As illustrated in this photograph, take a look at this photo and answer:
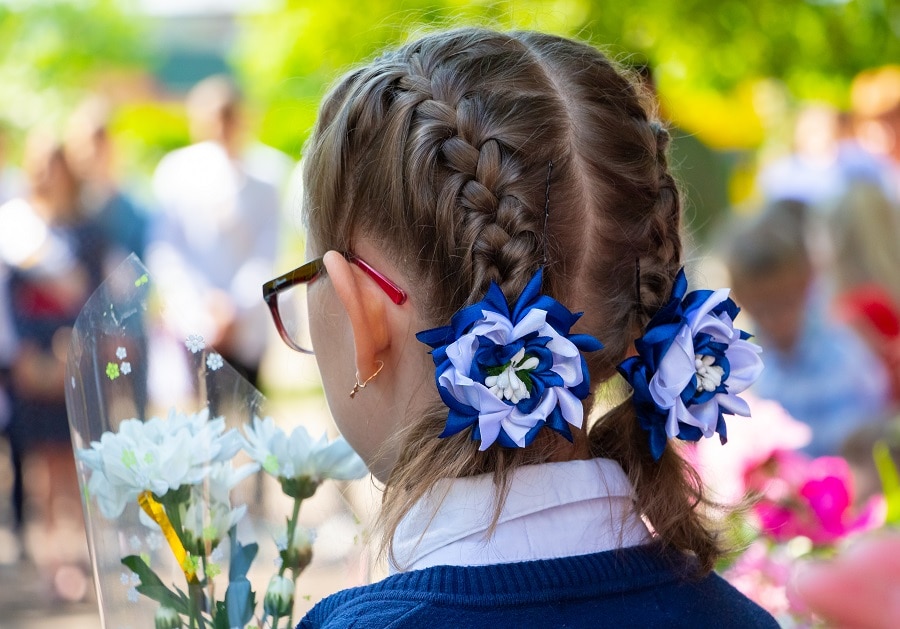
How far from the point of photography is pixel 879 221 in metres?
4.91

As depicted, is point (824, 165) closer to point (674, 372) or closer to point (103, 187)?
point (103, 187)

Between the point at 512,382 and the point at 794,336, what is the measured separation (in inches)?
109

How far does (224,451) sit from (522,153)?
52 centimetres

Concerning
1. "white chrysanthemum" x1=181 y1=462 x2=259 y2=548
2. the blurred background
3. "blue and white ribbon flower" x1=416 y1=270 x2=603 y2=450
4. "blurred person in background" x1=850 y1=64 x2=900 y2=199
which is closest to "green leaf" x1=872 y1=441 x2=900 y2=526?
the blurred background

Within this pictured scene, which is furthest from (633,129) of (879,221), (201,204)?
(201,204)

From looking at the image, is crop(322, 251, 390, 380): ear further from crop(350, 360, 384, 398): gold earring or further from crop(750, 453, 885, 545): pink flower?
crop(750, 453, 885, 545): pink flower

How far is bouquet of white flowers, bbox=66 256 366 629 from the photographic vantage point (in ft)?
4.06

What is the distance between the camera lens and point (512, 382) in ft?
3.71

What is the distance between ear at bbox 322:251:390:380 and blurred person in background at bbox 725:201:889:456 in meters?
2.62

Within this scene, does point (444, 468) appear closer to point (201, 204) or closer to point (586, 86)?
point (586, 86)

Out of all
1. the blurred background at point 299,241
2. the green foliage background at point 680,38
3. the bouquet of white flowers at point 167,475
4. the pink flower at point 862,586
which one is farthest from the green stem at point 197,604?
the green foliage background at point 680,38

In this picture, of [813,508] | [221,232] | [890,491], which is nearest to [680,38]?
[221,232]

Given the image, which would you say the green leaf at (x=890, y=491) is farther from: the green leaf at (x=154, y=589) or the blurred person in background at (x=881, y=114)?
the blurred person in background at (x=881, y=114)

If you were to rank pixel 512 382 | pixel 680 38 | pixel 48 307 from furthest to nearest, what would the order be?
pixel 680 38 → pixel 48 307 → pixel 512 382
